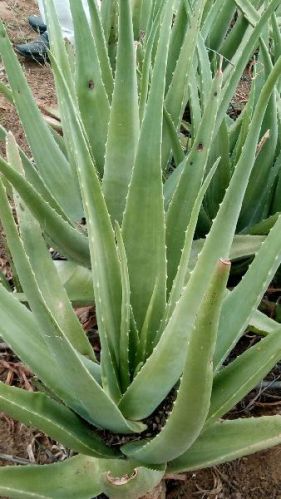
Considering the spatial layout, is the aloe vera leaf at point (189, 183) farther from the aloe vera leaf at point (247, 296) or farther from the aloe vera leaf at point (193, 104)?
the aloe vera leaf at point (193, 104)

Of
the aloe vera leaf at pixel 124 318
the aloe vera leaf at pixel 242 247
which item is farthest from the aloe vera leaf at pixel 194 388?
the aloe vera leaf at pixel 242 247

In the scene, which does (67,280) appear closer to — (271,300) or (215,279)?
(271,300)

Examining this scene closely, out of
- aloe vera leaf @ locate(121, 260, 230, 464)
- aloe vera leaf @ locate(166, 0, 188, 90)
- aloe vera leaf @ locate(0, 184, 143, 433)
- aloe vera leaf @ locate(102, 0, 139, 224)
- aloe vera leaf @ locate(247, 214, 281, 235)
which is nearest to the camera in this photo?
aloe vera leaf @ locate(121, 260, 230, 464)

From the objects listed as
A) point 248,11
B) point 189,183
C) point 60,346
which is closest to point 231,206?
point 189,183

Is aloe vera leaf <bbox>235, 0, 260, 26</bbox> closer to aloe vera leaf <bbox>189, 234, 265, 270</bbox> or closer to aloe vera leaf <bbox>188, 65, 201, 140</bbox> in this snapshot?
aloe vera leaf <bbox>188, 65, 201, 140</bbox>

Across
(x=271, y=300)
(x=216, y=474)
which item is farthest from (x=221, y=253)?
(x=271, y=300)

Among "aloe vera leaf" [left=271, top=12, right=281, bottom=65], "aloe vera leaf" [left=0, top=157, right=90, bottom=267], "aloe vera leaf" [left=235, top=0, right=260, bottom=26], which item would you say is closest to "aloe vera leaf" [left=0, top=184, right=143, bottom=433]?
"aloe vera leaf" [left=0, top=157, right=90, bottom=267]

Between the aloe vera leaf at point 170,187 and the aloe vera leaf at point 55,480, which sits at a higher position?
the aloe vera leaf at point 170,187
